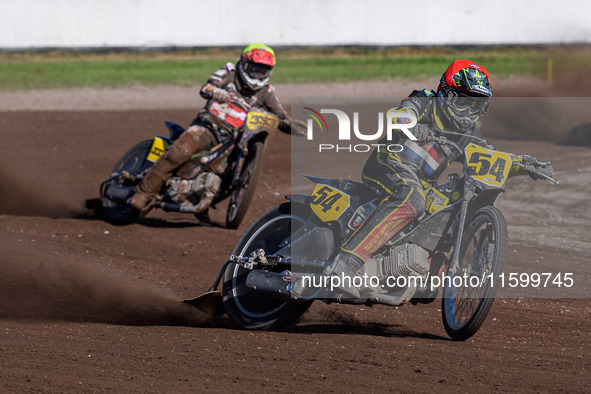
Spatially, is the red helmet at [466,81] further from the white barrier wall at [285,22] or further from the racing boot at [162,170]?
the white barrier wall at [285,22]

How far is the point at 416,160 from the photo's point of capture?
6.38 metres

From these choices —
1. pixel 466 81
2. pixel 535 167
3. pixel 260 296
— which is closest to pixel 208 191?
pixel 260 296

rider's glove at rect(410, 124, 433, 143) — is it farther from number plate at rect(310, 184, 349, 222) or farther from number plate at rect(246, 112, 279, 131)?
number plate at rect(246, 112, 279, 131)

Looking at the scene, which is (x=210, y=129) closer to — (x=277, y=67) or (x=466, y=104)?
(x=466, y=104)

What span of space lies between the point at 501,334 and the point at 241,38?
1973cm

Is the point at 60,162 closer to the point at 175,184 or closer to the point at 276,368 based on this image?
the point at 175,184

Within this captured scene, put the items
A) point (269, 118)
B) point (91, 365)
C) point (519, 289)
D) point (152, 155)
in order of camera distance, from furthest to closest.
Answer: point (152, 155), point (269, 118), point (519, 289), point (91, 365)

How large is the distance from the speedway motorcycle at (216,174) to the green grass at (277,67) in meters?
13.1

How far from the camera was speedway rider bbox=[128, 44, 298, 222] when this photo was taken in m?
10.4

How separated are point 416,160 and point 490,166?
546mm

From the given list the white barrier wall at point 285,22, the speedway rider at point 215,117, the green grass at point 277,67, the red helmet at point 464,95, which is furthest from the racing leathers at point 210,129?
the white barrier wall at point 285,22

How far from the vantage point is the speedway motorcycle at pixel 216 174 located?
10312 millimetres

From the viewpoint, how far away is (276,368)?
5.46m

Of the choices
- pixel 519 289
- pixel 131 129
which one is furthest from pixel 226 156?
pixel 131 129
